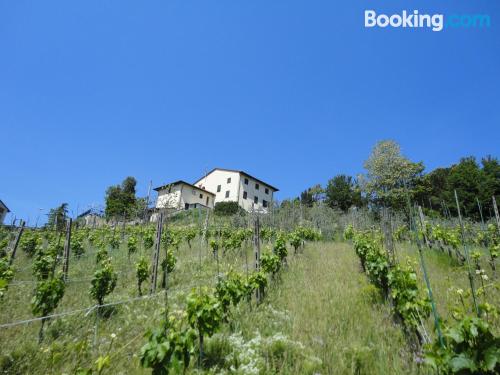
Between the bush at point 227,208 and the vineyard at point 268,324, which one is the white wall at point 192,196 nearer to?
the bush at point 227,208

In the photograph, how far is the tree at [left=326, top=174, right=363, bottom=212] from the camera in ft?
120

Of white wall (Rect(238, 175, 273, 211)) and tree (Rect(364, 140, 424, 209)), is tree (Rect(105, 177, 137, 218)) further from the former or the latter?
tree (Rect(364, 140, 424, 209))

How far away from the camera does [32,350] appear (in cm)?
348

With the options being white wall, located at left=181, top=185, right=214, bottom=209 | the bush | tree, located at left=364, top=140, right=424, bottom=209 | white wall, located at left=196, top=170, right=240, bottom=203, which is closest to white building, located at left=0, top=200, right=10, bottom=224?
white wall, located at left=181, top=185, right=214, bottom=209

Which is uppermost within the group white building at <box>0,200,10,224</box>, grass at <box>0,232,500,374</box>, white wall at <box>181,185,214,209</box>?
white wall at <box>181,185,214,209</box>

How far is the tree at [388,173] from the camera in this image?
2908cm

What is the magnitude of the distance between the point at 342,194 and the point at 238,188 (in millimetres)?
15734

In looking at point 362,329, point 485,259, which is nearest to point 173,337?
point 362,329

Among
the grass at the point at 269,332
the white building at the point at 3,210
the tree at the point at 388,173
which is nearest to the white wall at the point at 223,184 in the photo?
the tree at the point at 388,173

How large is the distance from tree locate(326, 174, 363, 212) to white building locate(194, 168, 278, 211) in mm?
9571

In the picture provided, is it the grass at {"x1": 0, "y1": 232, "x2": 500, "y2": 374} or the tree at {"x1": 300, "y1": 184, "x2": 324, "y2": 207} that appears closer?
the grass at {"x1": 0, "y1": 232, "x2": 500, "y2": 374}

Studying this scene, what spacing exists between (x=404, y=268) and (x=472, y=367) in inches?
99.4

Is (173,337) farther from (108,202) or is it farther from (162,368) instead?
(108,202)

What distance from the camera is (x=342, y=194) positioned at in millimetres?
36750
